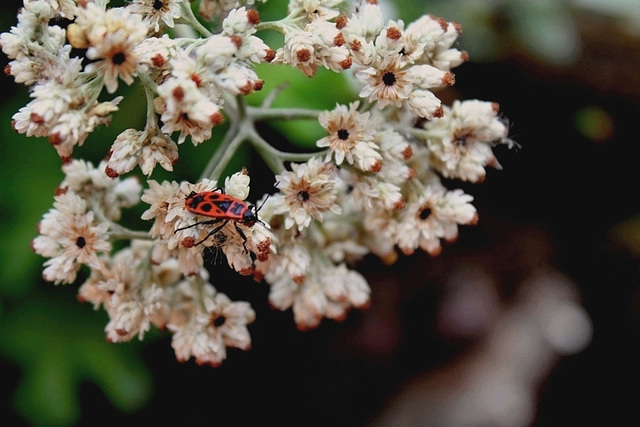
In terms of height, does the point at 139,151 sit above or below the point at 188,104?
below

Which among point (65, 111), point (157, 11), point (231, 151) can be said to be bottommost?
point (231, 151)

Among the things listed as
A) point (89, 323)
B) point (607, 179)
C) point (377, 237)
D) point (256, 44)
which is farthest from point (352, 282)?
point (607, 179)

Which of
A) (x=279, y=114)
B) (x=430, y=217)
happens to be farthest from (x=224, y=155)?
(x=430, y=217)

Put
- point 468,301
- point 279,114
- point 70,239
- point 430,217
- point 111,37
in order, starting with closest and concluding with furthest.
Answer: point 111,37
point 70,239
point 430,217
point 279,114
point 468,301

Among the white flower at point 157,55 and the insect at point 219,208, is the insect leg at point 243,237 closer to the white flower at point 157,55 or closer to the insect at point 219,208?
the insect at point 219,208

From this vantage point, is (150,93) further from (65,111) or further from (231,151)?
(231,151)

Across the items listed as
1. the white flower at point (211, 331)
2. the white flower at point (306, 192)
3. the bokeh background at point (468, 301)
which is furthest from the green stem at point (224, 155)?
the bokeh background at point (468, 301)
